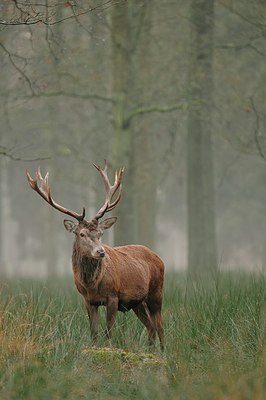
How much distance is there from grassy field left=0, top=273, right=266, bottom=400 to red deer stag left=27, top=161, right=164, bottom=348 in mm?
183

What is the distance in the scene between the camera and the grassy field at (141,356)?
21.5 feet

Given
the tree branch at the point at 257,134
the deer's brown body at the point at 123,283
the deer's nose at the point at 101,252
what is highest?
the tree branch at the point at 257,134

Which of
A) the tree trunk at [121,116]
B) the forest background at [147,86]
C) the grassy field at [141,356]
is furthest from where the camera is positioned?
the tree trunk at [121,116]

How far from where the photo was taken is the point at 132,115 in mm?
15867

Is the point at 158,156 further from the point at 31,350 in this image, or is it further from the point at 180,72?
the point at 31,350

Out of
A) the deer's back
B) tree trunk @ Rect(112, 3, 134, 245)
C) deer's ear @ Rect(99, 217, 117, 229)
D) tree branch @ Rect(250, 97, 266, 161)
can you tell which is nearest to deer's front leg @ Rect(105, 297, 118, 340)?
the deer's back

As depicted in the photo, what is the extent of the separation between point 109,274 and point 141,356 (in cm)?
158

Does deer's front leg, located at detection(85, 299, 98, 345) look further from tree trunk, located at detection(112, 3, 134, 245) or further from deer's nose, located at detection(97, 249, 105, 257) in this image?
tree trunk, located at detection(112, 3, 134, 245)

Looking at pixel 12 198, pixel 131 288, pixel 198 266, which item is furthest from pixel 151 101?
pixel 12 198

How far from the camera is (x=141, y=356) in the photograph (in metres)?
8.16

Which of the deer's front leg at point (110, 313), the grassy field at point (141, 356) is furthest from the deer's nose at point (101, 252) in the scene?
the grassy field at point (141, 356)

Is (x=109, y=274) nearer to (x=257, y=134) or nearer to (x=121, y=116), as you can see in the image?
(x=257, y=134)

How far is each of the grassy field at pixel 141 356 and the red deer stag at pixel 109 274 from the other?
18 centimetres

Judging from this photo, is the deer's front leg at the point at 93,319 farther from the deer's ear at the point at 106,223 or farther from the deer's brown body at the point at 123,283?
the deer's ear at the point at 106,223
